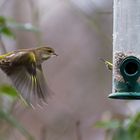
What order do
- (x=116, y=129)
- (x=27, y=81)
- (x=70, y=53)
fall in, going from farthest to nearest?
(x=70, y=53) → (x=116, y=129) → (x=27, y=81)

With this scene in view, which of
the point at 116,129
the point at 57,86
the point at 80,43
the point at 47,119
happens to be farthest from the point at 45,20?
the point at 116,129

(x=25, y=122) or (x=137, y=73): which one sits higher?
(x=137, y=73)

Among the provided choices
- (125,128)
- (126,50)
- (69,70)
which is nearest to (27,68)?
(126,50)

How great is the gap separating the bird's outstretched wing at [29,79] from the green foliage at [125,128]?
0.92m

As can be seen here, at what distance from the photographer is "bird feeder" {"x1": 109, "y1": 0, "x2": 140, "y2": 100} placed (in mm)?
4848

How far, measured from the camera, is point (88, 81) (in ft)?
31.7

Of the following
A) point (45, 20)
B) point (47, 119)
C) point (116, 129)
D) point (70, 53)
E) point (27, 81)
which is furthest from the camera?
point (45, 20)

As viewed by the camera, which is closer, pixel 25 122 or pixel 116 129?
pixel 116 129

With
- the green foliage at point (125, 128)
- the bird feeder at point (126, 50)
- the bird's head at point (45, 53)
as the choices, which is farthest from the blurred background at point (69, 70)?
the bird's head at point (45, 53)

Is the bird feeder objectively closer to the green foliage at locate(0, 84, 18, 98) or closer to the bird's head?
the bird's head

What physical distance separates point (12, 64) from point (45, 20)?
219 inches

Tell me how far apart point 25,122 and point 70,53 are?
107 centimetres

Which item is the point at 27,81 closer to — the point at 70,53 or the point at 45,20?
the point at 70,53

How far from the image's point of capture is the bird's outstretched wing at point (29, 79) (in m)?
4.71
